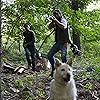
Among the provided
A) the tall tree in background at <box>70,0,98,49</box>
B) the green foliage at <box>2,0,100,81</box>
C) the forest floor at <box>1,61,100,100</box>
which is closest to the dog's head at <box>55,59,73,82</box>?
the green foliage at <box>2,0,100,81</box>

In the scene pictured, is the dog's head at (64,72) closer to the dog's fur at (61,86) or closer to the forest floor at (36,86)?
the dog's fur at (61,86)

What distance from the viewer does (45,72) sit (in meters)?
10.9

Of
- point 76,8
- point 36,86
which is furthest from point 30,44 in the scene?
point 76,8

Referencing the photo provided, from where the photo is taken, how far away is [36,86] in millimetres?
8766

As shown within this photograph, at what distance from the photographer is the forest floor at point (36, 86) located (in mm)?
7804

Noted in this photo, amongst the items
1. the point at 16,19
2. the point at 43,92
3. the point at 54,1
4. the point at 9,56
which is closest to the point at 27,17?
the point at 16,19

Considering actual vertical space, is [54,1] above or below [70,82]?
above

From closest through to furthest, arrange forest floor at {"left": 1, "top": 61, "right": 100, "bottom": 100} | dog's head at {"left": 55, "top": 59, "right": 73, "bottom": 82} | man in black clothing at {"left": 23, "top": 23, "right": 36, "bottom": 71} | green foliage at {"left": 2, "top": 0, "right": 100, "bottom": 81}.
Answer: dog's head at {"left": 55, "top": 59, "right": 73, "bottom": 82}, green foliage at {"left": 2, "top": 0, "right": 100, "bottom": 81}, forest floor at {"left": 1, "top": 61, "right": 100, "bottom": 100}, man in black clothing at {"left": 23, "top": 23, "right": 36, "bottom": 71}

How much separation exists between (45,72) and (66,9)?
7.97 ft

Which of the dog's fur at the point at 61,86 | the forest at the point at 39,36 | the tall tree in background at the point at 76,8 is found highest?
the tall tree in background at the point at 76,8

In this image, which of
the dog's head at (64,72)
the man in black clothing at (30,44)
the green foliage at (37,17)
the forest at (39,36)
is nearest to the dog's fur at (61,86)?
the dog's head at (64,72)

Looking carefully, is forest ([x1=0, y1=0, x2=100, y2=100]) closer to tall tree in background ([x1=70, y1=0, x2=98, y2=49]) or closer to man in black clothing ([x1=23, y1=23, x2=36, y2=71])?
tall tree in background ([x1=70, y1=0, x2=98, y2=49])

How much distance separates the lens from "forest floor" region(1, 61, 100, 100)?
7.80 m

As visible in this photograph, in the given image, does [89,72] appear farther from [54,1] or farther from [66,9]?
[54,1]
